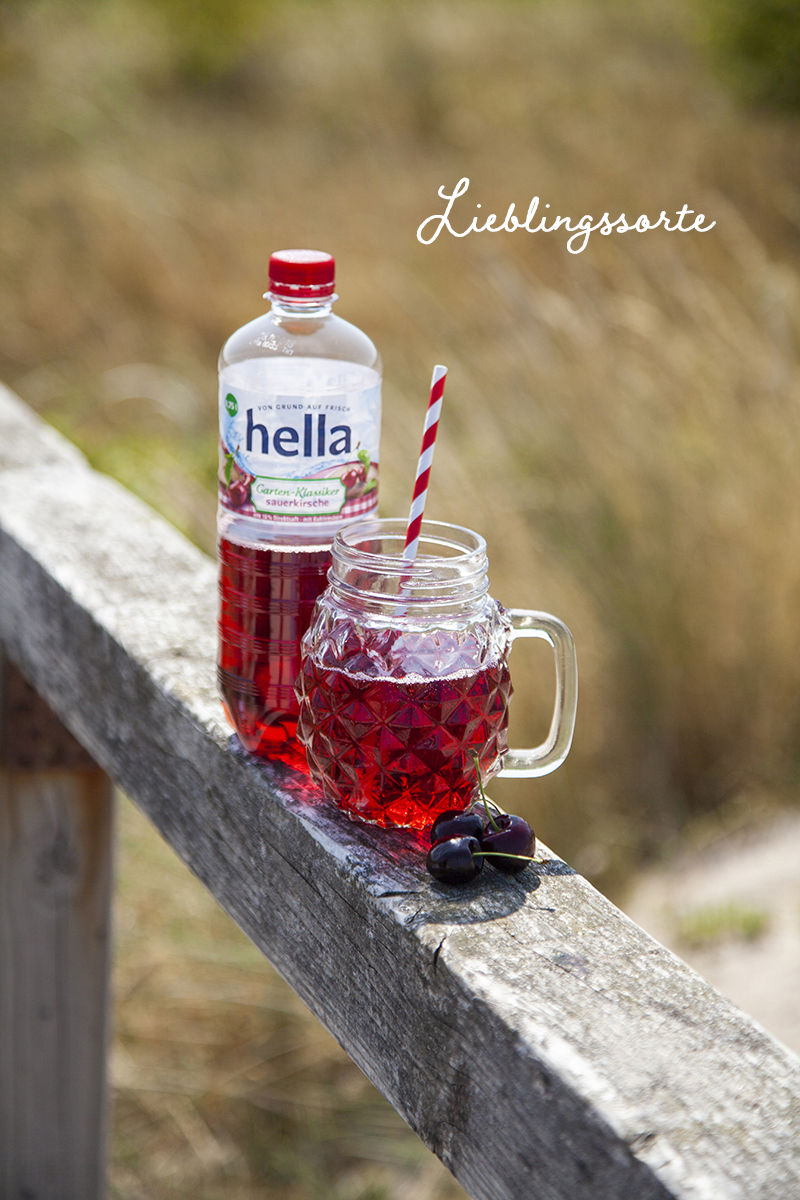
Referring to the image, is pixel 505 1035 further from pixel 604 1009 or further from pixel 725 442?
pixel 725 442

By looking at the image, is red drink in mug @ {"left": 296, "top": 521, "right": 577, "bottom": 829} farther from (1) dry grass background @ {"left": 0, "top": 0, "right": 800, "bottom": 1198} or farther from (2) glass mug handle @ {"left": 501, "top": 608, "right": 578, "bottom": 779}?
(1) dry grass background @ {"left": 0, "top": 0, "right": 800, "bottom": 1198}

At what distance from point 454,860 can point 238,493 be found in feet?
1.16

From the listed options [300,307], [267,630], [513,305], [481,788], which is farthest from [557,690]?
[513,305]

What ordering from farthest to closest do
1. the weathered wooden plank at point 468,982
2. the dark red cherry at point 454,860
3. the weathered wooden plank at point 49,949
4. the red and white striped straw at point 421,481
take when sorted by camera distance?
the weathered wooden plank at point 49,949, the red and white striped straw at point 421,481, the dark red cherry at point 454,860, the weathered wooden plank at point 468,982

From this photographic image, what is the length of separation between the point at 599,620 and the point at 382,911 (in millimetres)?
2063

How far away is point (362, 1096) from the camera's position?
2326 mm

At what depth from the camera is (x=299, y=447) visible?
0.91 metres

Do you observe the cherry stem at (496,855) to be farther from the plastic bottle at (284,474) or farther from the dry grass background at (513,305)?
the dry grass background at (513,305)

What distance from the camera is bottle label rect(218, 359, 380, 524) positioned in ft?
2.97

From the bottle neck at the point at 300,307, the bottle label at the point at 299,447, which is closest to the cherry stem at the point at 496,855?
the bottle label at the point at 299,447

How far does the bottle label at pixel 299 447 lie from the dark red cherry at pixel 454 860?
292 mm

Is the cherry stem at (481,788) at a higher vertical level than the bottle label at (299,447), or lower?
lower

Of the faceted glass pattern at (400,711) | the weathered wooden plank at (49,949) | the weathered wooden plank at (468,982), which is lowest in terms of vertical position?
the weathered wooden plank at (49,949)

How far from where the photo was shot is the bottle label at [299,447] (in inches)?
35.6
